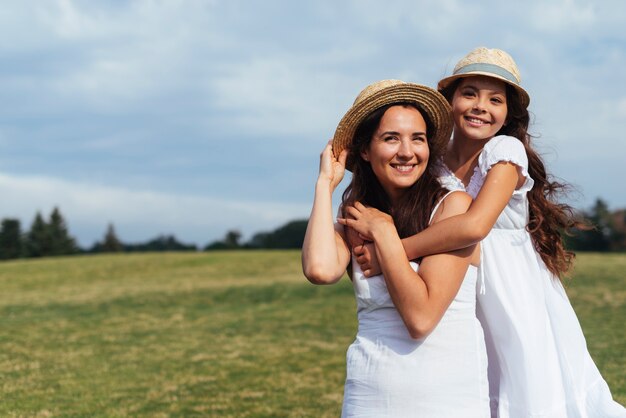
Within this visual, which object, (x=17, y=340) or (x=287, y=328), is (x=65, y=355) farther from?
(x=287, y=328)

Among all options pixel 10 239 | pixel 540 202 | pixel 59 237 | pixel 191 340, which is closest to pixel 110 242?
pixel 59 237

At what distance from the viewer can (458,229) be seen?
296 cm

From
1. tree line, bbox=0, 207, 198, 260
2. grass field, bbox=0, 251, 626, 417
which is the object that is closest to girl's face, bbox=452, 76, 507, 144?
grass field, bbox=0, 251, 626, 417

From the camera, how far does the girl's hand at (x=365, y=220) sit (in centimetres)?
309

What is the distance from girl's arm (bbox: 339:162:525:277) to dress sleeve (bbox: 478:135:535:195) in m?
0.09

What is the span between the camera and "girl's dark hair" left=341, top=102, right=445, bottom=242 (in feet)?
10.4

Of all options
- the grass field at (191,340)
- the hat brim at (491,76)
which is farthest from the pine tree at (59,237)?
the hat brim at (491,76)

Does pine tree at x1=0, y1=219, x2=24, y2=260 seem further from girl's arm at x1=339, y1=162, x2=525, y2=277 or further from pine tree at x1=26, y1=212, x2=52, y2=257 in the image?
girl's arm at x1=339, y1=162, x2=525, y2=277

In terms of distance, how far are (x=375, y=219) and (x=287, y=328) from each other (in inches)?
538

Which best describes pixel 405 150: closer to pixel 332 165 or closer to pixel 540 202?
pixel 332 165

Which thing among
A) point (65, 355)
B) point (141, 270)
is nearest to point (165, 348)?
point (65, 355)

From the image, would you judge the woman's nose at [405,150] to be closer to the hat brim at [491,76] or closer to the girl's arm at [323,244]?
the girl's arm at [323,244]

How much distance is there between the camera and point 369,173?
3.46m

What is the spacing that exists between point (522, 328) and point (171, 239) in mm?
83708
